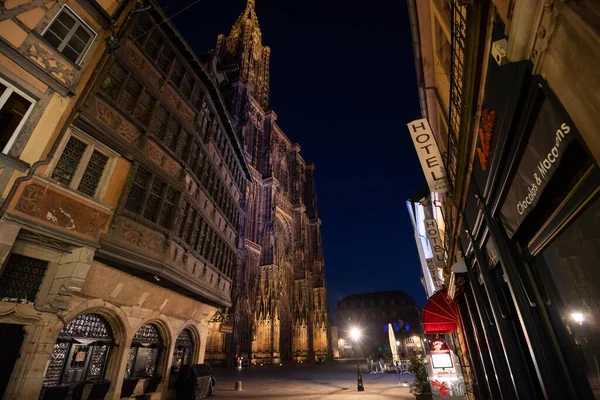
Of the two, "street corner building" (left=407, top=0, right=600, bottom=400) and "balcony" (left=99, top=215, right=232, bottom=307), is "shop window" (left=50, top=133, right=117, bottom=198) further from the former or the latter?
"street corner building" (left=407, top=0, right=600, bottom=400)

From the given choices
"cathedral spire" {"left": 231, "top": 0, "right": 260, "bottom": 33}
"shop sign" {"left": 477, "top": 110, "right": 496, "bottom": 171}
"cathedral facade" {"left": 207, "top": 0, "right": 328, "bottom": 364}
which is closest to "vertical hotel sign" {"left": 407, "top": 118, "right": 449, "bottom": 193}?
"shop sign" {"left": 477, "top": 110, "right": 496, "bottom": 171}

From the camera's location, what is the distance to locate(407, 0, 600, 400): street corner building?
2188mm

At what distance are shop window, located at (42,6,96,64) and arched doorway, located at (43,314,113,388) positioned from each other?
6994 millimetres

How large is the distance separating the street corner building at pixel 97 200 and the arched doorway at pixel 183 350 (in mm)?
160

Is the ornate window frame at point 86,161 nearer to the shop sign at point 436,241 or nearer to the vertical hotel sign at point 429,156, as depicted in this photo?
the vertical hotel sign at point 429,156

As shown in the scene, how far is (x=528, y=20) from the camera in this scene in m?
2.48

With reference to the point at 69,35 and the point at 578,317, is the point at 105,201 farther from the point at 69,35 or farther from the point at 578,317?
the point at 578,317

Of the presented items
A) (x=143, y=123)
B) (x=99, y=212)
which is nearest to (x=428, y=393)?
(x=99, y=212)

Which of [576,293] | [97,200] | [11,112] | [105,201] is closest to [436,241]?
[576,293]

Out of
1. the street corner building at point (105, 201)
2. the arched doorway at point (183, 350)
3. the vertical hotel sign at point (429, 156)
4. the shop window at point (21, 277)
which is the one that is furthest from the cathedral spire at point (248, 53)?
the shop window at point (21, 277)

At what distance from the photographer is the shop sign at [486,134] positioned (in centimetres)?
395

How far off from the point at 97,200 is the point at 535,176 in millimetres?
8844

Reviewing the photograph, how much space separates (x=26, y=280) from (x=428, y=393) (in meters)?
12.4

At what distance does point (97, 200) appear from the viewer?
719 centimetres
